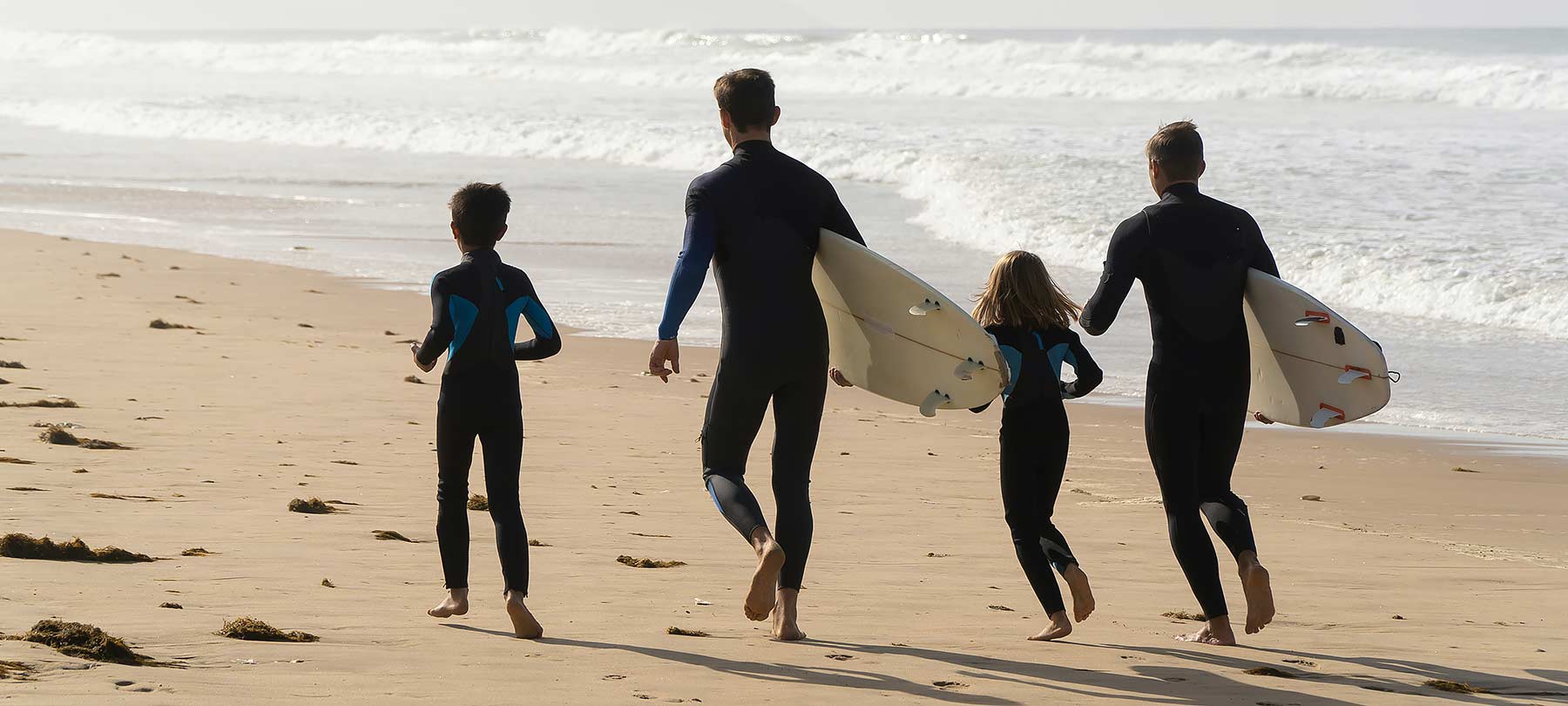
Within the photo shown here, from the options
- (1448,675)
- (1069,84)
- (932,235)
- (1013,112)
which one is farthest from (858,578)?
(1069,84)

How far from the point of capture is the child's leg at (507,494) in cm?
391

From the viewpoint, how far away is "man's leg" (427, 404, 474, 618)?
13.0ft

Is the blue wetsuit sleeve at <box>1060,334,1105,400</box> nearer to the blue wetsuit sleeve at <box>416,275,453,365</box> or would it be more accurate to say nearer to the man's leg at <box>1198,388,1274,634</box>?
the man's leg at <box>1198,388,1274,634</box>

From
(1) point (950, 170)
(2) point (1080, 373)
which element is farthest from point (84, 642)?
(1) point (950, 170)

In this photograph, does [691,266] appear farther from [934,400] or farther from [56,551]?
[56,551]

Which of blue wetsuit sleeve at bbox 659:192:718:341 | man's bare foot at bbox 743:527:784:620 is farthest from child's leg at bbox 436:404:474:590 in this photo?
man's bare foot at bbox 743:527:784:620

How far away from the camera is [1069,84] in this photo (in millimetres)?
40531

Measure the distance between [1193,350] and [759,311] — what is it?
47.6 inches

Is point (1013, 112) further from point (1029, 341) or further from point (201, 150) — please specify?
point (1029, 341)

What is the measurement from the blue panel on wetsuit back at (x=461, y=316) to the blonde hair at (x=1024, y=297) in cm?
141

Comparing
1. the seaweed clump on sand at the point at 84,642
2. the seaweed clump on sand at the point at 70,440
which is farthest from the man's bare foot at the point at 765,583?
the seaweed clump on sand at the point at 70,440

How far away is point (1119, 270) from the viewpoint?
412 centimetres

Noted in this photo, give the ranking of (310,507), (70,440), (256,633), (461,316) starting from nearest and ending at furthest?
(256,633)
(461,316)
(310,507)
(70,440)

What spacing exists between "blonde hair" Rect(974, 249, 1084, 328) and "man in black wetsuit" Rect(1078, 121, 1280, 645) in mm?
131
